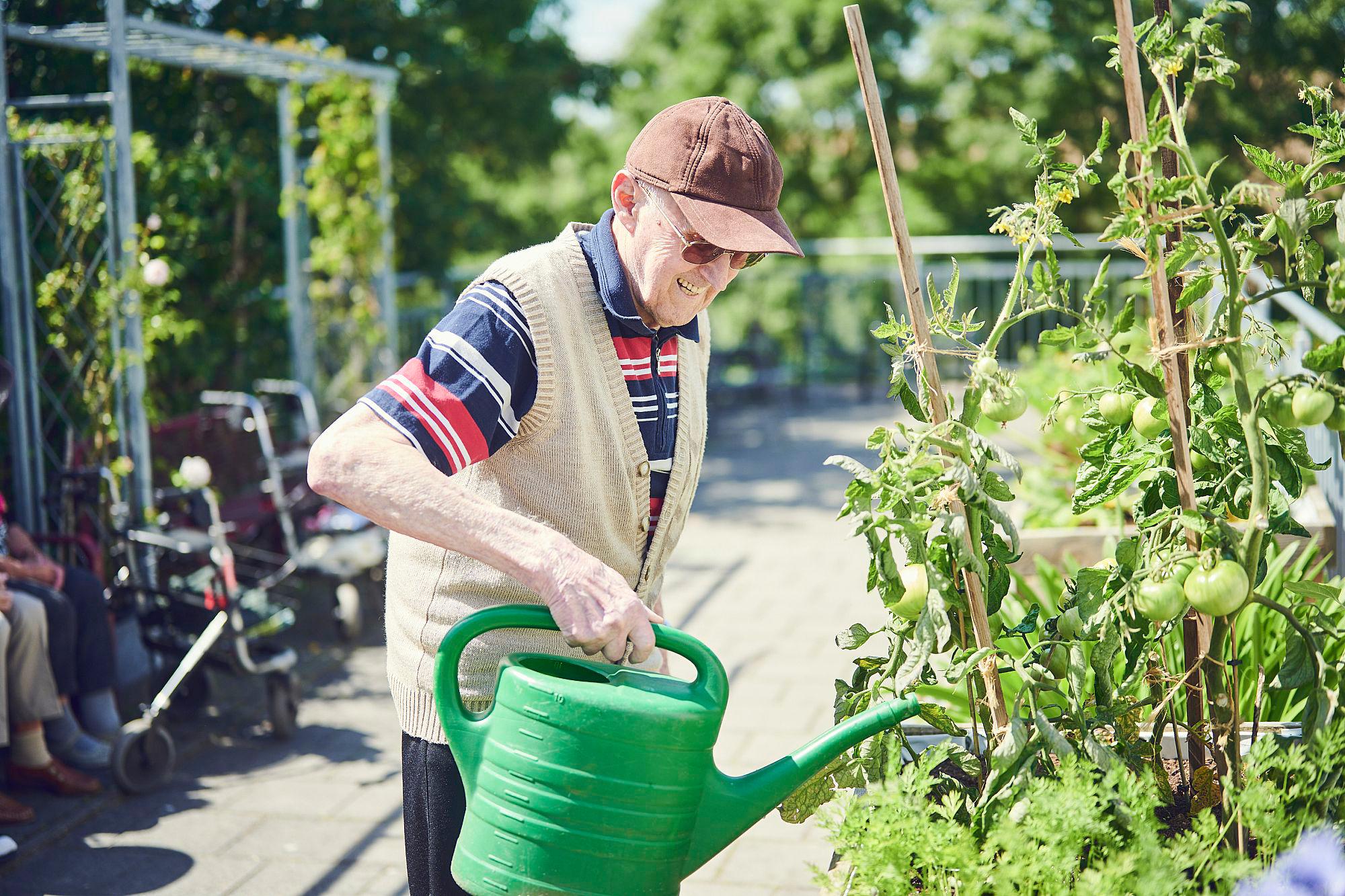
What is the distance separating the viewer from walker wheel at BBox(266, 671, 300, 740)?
4.01 meters

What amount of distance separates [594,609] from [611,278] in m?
0.54

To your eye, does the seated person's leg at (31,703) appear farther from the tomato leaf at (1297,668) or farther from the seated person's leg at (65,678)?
the tomato leaf at (1297,668)

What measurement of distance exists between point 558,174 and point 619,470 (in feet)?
61.2

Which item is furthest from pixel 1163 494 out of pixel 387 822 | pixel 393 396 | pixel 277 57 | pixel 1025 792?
pixel 277 57

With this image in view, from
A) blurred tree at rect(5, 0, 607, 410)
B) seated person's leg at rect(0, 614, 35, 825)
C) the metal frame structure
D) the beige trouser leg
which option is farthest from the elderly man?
blurred tree at rect(5, 0, 607, 410)

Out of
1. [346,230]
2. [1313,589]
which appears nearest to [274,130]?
[346,230]

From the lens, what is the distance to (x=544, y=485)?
65.2 inches

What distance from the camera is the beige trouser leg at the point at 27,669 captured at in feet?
11.5

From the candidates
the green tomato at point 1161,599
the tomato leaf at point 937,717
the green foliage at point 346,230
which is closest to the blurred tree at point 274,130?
the green foliage at point 346,230

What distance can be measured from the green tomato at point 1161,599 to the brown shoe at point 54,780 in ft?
10.7

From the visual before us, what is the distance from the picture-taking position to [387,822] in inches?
137

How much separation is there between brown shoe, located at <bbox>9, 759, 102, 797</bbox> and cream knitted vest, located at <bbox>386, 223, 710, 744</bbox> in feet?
7.70

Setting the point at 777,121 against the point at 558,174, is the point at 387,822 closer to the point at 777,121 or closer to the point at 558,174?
the point at 777,121

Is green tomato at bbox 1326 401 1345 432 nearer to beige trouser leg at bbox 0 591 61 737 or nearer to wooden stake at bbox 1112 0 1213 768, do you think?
wooden stake at bbox 1112 0 1213 768
